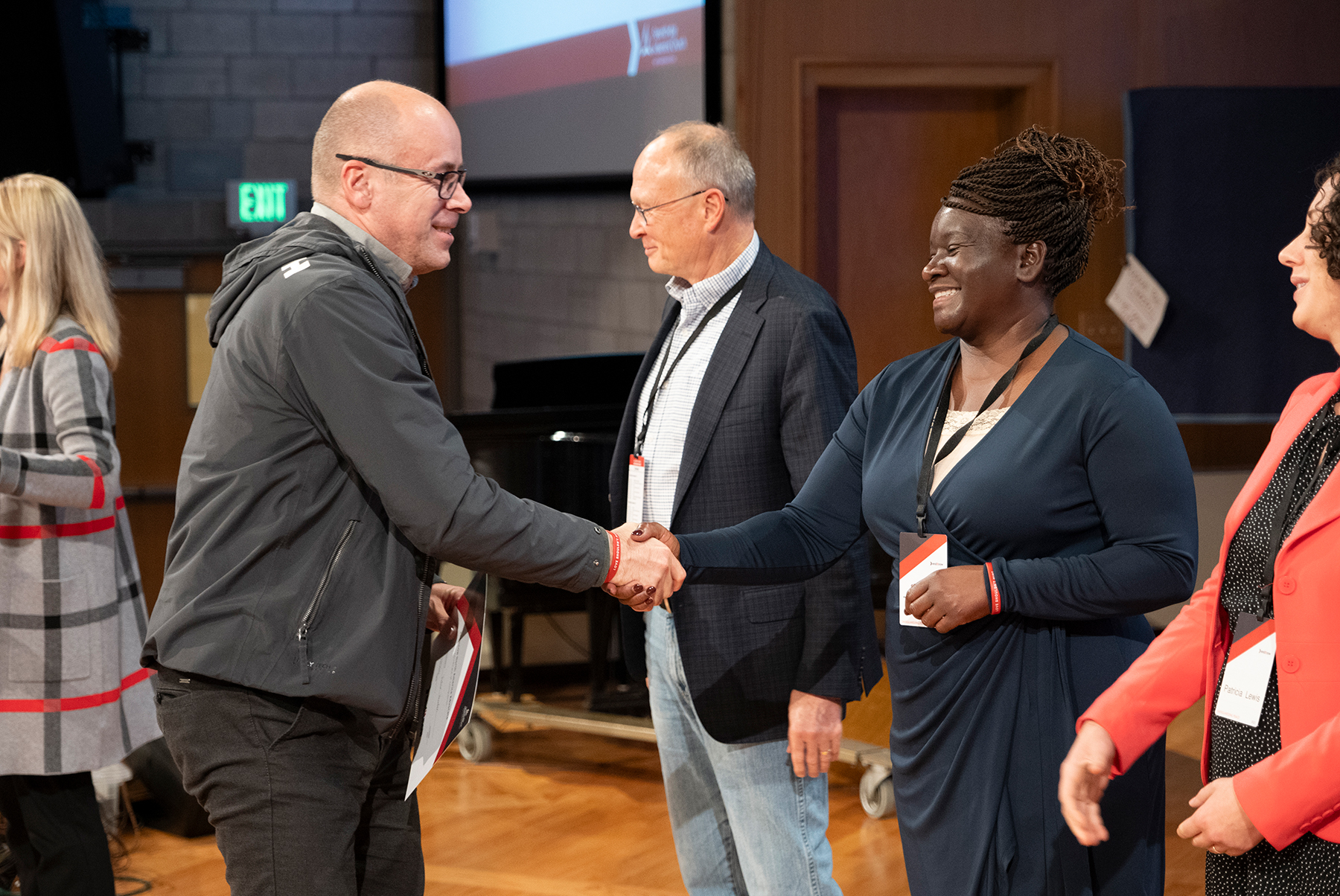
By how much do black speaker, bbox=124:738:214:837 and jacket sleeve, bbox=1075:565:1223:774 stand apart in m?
2.86

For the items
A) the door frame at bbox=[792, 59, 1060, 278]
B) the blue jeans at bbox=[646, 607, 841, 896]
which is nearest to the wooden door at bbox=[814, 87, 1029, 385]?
the door frame at bbox=[792, 59, 1060, 278]

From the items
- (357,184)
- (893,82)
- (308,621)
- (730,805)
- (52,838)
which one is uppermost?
(893,82)

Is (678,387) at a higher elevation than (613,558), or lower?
higher

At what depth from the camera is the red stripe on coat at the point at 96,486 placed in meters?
2.45

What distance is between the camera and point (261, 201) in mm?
5293

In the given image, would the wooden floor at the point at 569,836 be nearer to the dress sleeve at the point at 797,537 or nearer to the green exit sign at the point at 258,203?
the dress sleeve at the point at 797,537

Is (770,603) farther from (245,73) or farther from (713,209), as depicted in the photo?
(245,73)

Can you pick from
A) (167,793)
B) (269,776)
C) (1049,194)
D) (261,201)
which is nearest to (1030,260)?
(1049,194)

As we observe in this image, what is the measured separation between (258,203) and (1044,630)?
445 cm

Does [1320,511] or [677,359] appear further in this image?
[677,359]

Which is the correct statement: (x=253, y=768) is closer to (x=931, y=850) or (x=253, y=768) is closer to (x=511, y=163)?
(x=931, y=850)

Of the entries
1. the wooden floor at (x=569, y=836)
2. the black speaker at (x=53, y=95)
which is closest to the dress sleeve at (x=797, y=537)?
the wooden floor at (x=569, y=836)

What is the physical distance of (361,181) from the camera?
1.81 m

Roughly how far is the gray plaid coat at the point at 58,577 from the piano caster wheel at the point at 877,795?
2.13 meters
